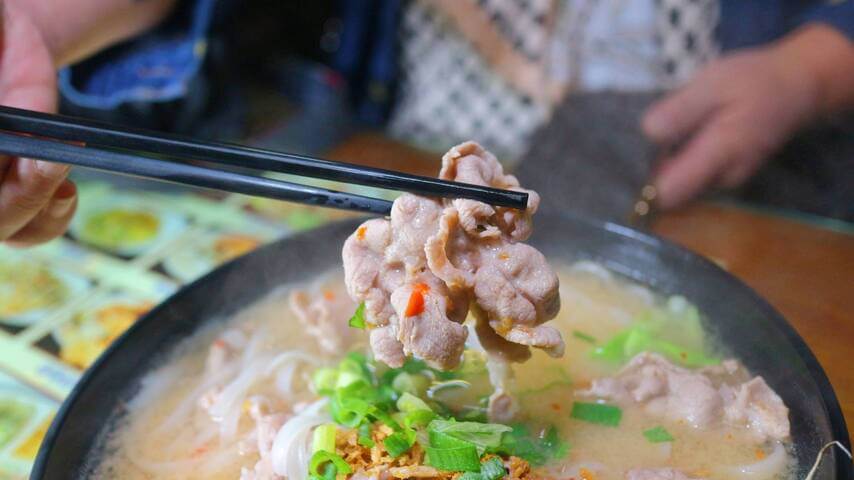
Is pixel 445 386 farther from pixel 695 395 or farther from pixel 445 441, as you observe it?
pixel 695 395

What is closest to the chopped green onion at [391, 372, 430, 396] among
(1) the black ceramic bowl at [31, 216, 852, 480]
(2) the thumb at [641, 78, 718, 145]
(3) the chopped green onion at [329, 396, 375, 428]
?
(3) the chopped green onion at [329, 396, 375, 428]

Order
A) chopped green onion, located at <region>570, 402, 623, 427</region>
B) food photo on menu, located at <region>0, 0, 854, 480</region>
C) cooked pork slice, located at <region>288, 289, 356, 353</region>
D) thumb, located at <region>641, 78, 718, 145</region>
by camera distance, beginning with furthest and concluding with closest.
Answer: thumb, located at <region>641, 78, 718, 145</region>
cooked pork slice, located at <region>288, 289, 356, 353</region>
chopped green onion, located at <region>570, 402, 623, 427</region>
food photo on menu, located at <region>0, 0, 854, 480</region>

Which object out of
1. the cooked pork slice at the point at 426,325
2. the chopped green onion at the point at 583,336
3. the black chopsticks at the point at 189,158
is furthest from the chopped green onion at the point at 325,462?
the chopped green onion at the point at 583,336

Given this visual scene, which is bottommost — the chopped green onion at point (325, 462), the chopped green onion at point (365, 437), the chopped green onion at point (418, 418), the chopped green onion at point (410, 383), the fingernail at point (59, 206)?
the chopped green onion at point (325, 462)

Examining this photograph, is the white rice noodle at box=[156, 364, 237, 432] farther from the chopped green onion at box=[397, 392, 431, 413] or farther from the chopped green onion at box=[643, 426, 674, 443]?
the chopped green onion at box=[643, 426, 674, 443]

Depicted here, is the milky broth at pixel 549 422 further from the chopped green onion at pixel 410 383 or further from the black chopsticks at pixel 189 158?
the black chopsticks at pixel 189 158

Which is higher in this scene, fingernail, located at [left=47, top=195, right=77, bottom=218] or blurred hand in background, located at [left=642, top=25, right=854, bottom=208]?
blurred hand in background, located at [left=642, top=25, right=854, bottom=208]

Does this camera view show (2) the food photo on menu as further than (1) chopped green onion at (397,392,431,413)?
No
